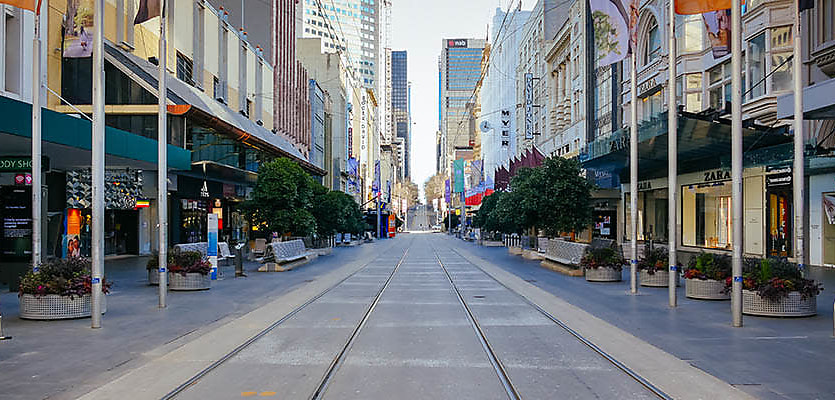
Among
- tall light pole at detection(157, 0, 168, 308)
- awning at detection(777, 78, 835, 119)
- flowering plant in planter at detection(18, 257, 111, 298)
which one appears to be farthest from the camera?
tall light pole at detection(157, 0, 168, 308)

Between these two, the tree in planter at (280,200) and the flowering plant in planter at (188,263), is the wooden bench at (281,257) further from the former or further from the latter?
the flowering plant in planter at (188,263)

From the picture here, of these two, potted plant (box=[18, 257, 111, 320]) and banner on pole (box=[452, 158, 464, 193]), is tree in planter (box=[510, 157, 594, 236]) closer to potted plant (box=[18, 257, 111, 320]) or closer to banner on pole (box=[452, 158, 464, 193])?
potted plant (box=[18, 257, 111, 320])

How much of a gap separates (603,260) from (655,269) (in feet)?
7.63

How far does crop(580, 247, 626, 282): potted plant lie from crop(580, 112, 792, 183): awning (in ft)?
19.5

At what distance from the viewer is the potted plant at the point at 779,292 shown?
13.0 metres

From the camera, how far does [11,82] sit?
2023 centimetres

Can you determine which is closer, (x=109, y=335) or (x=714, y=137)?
(x=109, y=335)

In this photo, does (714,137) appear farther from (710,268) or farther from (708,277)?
(708,277)

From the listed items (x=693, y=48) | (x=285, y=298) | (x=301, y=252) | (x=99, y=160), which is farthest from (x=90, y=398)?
(x=693, y=48)

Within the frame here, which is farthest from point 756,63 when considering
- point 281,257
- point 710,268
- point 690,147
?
point 281,257

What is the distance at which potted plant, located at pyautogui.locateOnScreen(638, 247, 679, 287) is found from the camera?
19234 mm

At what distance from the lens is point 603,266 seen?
21344 mm

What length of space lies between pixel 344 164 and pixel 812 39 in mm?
79467

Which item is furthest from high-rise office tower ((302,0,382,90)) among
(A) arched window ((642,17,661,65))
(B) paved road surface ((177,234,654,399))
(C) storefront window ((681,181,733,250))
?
(B) paved road surface ((177,234,654,399))
